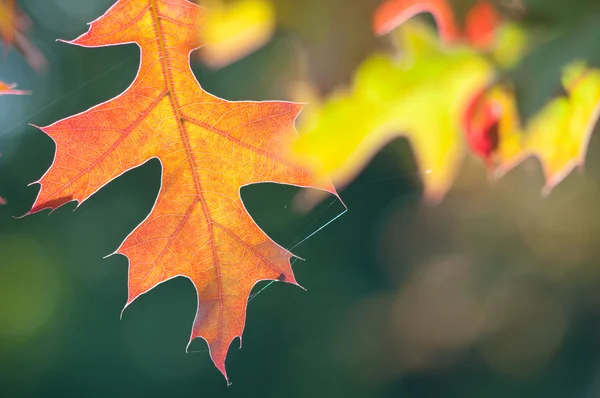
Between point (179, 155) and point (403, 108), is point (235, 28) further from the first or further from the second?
point (179, 155)

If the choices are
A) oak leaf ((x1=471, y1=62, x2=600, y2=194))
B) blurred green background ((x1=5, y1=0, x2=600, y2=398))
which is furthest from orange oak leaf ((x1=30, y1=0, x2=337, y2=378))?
blurred green background ((x1=5, y1=0, x2=600, y2=398))

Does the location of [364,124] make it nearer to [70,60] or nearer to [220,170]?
[220,170]

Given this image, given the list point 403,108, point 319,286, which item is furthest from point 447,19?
point 319,286

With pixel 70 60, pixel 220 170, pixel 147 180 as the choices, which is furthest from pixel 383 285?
pixel 220 170

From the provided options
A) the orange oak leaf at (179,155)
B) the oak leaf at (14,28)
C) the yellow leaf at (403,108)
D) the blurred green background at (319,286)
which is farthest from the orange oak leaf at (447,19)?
the blurred green background at (319,286)

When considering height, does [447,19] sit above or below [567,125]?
above

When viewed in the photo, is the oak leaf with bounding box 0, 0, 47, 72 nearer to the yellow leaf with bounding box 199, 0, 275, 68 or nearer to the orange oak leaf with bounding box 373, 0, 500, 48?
the yellow leaf with bounding box 199, 0, 275, 68
